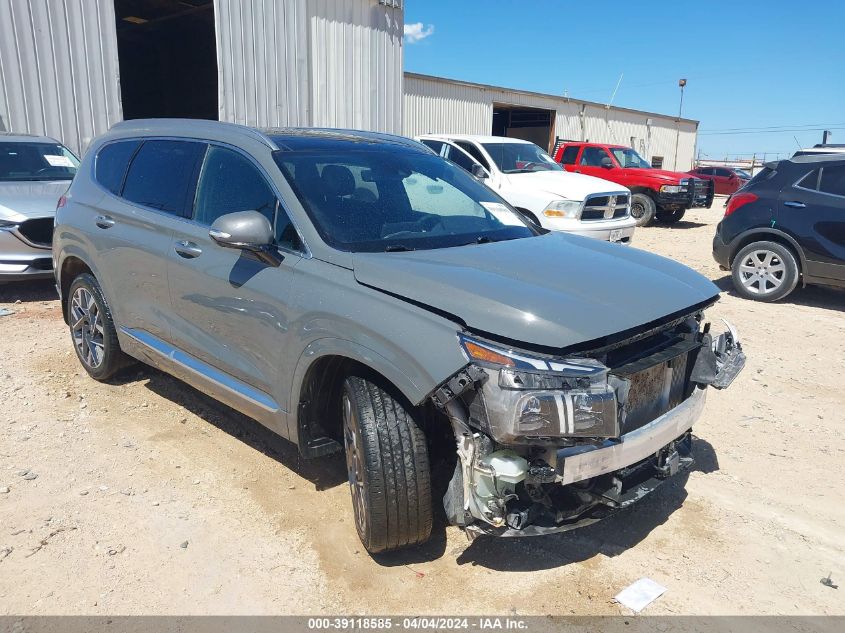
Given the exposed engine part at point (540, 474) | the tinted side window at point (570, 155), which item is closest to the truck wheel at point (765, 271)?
the exposed engine part at point (540, 474)

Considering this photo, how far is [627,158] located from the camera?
16734 millimetres

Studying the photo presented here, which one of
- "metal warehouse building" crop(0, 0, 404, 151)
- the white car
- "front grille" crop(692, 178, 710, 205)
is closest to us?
Answer: the white car

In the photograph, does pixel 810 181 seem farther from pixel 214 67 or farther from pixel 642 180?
pixel 214 67

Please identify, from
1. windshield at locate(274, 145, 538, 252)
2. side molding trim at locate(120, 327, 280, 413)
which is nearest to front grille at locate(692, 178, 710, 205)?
windshield at locate(274, 145, 538, 252)

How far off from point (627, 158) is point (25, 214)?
544 inches

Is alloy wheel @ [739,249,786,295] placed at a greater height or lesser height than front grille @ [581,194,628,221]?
lesser

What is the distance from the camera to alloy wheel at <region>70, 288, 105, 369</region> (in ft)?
15.7

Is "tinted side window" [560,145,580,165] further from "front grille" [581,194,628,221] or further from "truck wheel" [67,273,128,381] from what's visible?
"truck wheel" [67,273,128,381]

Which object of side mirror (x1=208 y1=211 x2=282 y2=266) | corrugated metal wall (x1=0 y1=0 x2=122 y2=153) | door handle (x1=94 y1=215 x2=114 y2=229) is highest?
corrugated metal wall (x1=0 y1=0 x2=122 y2=153)

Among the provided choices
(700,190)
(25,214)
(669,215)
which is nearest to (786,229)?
(25,214)

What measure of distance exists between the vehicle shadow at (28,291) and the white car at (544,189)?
5.23 m

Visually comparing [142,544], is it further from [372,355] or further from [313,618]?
[372,355]

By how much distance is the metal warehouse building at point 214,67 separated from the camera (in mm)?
10188

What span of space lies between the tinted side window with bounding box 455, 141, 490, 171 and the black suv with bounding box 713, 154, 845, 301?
158 inches
